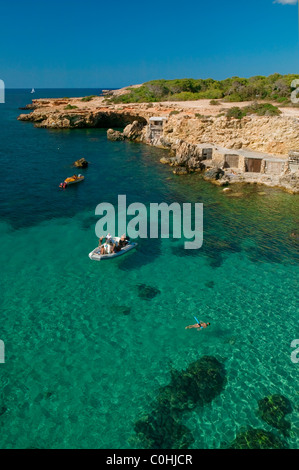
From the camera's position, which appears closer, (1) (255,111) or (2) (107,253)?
(2) (107,253)

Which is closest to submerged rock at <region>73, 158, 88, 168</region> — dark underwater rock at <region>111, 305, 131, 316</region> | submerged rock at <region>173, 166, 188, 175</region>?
submerged rock at <region>173, 166, 188, 175</region>

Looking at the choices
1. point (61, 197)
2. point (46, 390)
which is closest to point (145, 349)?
point (46, 390)

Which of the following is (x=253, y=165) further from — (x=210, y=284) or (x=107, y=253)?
(x=107, y=253)

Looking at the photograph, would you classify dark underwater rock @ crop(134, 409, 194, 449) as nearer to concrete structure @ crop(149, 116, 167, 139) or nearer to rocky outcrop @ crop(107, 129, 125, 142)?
concrete structure @ crop(149, 116, 167, 139)

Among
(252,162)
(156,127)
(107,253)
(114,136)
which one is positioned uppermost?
(156,127)

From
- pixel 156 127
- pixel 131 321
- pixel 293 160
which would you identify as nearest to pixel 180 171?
pixel 293 160

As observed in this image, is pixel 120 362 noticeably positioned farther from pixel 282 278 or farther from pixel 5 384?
pixel 282 278

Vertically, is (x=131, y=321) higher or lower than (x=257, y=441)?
higher
